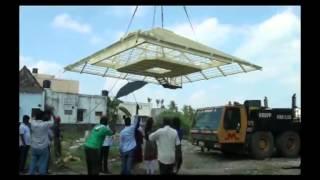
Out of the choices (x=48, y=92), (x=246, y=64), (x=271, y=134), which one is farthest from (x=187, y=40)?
(x=48, y=92)

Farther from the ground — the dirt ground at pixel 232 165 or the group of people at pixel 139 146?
the group of people at pixel 139 146

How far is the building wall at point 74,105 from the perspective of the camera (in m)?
36.3

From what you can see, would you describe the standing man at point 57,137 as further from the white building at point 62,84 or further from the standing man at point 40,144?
the white building at point 62,84

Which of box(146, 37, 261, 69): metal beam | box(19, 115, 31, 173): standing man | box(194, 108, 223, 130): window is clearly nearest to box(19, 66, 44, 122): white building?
box(194, 108, 223, 130): window

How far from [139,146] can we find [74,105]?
27554 mm

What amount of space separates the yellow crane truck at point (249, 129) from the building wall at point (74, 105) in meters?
20.6

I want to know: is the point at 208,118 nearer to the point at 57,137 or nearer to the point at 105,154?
the point at 57,137

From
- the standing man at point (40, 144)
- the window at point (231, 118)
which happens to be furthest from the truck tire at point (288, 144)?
the standing man at point (40, 144)

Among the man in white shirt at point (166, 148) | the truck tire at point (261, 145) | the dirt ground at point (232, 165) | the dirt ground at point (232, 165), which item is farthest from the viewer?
the truck tire at point (261, 145)

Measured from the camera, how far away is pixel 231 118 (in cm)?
1566

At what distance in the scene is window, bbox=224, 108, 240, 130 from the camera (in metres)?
15.6
